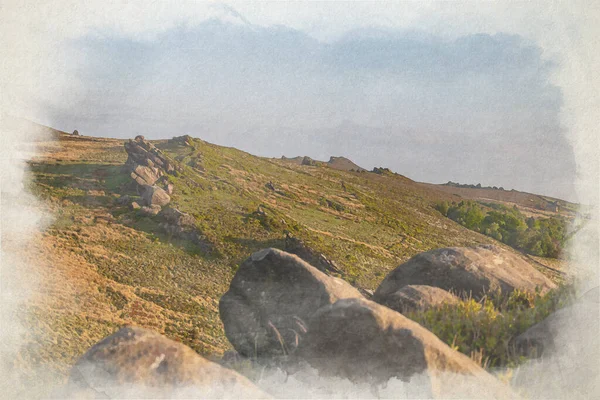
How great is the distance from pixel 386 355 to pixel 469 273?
7.77 metres

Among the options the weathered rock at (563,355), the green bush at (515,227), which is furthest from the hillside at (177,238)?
the weathered rock at (563,355)

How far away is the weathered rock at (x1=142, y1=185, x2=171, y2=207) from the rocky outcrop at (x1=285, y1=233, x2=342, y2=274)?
1268cm

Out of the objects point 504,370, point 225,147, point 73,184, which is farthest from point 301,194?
point 504,370

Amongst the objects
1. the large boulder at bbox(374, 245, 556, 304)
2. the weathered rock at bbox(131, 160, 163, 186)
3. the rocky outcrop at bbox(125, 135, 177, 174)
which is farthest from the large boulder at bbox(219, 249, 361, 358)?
the rocky outcrop at bbox(125, 135, 177, 174)

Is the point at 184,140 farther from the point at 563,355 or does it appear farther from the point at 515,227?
the point at 563,355

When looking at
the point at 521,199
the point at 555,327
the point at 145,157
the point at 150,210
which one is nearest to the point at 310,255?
the point at 150,210

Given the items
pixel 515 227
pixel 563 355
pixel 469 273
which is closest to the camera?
pixel 563 355

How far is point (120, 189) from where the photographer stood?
4391 cm

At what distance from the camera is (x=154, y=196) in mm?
41938

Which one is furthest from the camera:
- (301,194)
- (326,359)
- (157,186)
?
(301,194)

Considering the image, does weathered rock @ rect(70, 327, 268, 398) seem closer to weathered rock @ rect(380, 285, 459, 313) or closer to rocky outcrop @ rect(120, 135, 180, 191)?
weathered rock @ rect(380, 285, 459, 313)

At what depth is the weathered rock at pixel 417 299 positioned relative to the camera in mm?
10953

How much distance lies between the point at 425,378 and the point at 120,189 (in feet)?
139

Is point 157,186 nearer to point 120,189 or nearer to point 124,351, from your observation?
point 120,189
